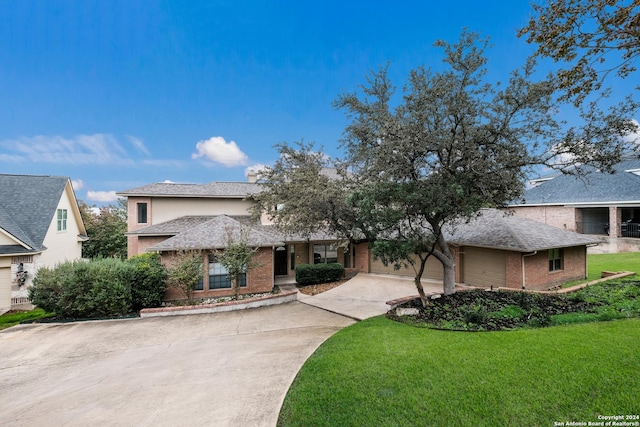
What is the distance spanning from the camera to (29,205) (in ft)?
55.5

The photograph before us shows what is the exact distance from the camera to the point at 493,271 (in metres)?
14.3

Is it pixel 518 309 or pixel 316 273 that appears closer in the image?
pixel 518 309

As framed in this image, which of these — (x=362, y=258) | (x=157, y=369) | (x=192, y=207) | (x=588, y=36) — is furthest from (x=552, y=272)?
(x=192, y=207)

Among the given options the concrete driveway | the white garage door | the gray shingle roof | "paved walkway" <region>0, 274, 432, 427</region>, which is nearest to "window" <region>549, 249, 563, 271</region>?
the white garage door

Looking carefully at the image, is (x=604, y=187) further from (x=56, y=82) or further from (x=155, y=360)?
(x=56, y=82)

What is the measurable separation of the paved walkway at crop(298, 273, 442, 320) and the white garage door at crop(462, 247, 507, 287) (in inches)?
67.3

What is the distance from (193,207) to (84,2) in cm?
1275

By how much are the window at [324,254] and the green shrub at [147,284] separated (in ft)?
31.8

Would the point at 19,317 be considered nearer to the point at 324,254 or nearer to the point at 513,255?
the point at 324,254

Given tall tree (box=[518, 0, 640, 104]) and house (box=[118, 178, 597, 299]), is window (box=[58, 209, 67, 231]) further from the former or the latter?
tall tree (box=[518, 0, 640, 104])

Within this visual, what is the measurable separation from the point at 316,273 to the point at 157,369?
11.1 metres

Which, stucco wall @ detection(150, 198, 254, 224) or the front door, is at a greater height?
stucco wall @ detection(150, 198, 254, 224)

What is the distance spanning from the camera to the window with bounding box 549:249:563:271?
1452cm

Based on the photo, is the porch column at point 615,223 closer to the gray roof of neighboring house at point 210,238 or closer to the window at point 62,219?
the gray roof of neighboring house at point 210,238
